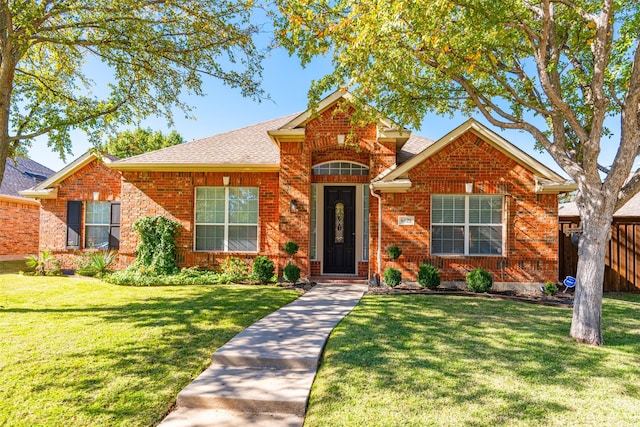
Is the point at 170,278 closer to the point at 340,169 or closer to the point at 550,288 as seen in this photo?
the point at 340,169

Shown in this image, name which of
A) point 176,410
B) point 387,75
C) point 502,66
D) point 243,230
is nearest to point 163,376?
point 176,410

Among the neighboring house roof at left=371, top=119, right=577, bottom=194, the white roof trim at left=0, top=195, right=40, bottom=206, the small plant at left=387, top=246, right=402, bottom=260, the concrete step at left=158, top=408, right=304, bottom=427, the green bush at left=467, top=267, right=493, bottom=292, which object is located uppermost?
the neighboring house roof at left=371, top=119, right=577, bottom=194

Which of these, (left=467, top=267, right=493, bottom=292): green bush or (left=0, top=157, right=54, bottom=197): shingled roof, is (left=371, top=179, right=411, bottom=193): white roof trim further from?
(left=0, top=157, right=54, bottom=197): shingled roof

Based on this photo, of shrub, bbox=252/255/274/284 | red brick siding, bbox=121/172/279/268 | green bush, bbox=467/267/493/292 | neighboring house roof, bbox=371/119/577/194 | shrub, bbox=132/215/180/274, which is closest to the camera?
green bush, bbox=467/267/493/292

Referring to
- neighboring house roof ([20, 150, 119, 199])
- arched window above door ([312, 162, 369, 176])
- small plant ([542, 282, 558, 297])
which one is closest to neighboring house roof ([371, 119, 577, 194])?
arched window above door ([312, 162, 369, 176])

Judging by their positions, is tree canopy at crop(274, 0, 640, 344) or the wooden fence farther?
the wooden fence

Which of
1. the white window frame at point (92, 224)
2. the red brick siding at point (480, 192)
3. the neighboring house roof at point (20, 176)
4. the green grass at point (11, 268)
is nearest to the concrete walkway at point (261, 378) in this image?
the red brick siding at point (480, 192)

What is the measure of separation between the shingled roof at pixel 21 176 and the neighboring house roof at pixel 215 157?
9.21m

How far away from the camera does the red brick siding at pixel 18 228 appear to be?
629 inches

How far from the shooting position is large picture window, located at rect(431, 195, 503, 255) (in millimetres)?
9688

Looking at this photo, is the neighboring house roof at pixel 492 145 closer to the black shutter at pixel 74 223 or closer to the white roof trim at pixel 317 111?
the white roof trim at pixel 317 111

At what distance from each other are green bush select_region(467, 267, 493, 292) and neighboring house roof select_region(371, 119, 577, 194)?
273 centimetres

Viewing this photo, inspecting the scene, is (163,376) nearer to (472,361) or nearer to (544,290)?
(472,361)

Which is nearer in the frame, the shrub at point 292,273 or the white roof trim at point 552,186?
the white roof trim at point 552,186
